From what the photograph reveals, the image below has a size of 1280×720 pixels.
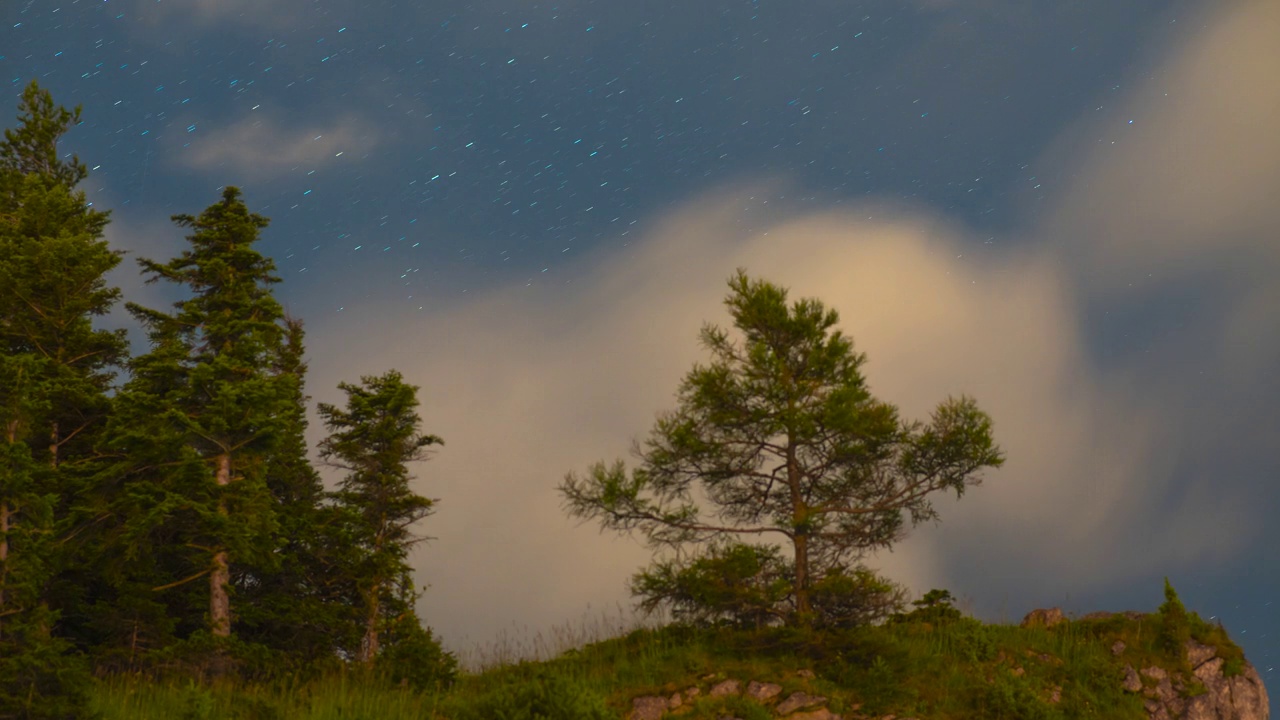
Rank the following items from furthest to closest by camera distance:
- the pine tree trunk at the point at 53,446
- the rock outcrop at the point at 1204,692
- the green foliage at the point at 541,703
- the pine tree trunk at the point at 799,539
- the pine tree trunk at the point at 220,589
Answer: the pine tree trunk at the point at 53,446 < the pine tree trunk at the point at 220,589 < the rock outcrop at the point at 1204,692 < the pine tree trunk at the point at 799,539 < the green foliage at the point at 541,703

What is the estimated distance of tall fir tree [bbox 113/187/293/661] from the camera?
22.7 meters

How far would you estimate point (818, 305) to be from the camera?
22547 mm

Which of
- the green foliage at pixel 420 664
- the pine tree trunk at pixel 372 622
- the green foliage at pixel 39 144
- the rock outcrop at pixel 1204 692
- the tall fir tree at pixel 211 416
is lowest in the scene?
the rock outcrop at pixel 1204 692

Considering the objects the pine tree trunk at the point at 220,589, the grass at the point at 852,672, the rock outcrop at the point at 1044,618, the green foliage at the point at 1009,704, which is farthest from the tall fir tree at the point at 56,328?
the rock outcrop at the point at 1044,618

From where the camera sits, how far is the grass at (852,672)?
17.7 m

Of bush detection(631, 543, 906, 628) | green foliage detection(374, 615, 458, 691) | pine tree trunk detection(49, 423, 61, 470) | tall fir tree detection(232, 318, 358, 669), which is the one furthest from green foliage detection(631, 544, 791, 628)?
pine tree trunk detection(49, 423, 61, 470)

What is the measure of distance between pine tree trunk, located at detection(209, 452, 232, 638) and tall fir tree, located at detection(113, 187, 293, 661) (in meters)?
0.03

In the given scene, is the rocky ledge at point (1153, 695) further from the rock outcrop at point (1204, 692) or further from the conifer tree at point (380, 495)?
the conifer tree at point (380, 495)

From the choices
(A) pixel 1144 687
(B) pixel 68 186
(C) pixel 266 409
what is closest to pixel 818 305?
(A) pixel 1144 687

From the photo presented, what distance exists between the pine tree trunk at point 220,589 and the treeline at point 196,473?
5 centimetres

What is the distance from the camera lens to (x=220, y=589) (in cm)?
Result: 2388

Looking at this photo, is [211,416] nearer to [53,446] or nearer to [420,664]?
[53,446]

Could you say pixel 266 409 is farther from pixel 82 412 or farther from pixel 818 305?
pixel 818 305

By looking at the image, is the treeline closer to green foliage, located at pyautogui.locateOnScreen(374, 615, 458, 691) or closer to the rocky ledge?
green foliage, located at pyautogui.locateOnScreen(374, 615, 458, 691)
